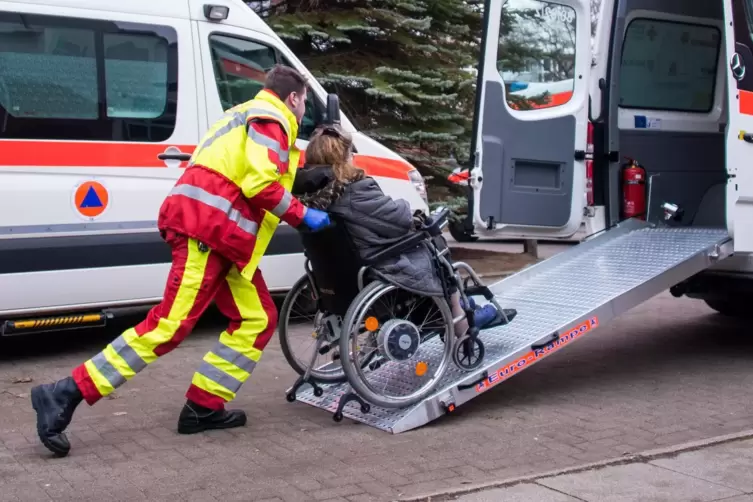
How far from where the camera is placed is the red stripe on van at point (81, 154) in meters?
6.55

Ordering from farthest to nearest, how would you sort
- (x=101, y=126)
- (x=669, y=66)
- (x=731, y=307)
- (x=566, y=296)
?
(x=731, y=307) < (x=669, y=66) < (x=101, y=126) < (x=566, y=296)

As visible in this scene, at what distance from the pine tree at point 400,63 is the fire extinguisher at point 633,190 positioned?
171 inches

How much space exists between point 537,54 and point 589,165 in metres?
0.91

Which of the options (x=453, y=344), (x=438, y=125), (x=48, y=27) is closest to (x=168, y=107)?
(x=48, y=27)

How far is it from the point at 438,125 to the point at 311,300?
6.79 metres

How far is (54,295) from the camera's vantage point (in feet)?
22.1

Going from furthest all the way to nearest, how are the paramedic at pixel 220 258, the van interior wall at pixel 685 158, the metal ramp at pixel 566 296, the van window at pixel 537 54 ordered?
the van interior wall at pixel 685 158 → the van window at pixel 537 54 → the metal ramp at pixel 566 296 → the paramedic at pixel 220 258

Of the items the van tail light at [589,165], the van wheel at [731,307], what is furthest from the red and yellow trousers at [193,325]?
the van wheel at [731,307]

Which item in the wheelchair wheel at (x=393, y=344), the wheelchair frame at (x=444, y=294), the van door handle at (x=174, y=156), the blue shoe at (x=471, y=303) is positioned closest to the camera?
the wheelchair wheel at (x=393, y=344)

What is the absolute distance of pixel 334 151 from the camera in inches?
209

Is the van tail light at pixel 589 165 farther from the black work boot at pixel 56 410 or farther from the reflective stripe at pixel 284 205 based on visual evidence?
the black work boot at pixel 56 410

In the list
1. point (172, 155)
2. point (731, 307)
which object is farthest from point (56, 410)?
point (731, 307)

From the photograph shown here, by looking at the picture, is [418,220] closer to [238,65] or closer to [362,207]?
[362,207]

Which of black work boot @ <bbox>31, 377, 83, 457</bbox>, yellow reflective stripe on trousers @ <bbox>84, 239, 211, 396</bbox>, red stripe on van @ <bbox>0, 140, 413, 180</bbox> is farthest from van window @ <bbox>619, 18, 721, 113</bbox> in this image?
black work boot @ <bbox>31, 377, 83, 457</bbox>
